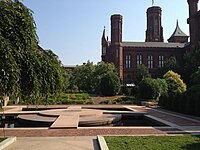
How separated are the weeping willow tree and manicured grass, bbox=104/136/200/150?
2897mm

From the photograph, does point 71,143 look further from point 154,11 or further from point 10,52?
point 154,11

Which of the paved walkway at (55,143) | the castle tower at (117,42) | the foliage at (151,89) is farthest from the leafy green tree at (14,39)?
the castle tower at (117,42)

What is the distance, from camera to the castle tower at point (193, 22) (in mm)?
64312

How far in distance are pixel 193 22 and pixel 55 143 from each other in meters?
63.2

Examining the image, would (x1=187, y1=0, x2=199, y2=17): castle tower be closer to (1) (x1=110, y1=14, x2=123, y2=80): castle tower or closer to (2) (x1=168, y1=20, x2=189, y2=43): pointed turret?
(1) (x1=110, y1=14, x2=123, y2=80): castle tower

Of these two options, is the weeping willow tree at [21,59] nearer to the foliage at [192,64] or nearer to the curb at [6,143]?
the curb at [6,143]

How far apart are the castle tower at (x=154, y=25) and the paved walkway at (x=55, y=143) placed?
84401 millimetres

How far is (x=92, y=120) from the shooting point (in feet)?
50.6

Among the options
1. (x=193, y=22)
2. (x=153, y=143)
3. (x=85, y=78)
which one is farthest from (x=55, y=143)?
(x=193, y=22)

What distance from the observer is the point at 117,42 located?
74.4 metres

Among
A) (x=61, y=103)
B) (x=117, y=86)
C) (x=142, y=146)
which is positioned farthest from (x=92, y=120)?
(x=117, y=86)

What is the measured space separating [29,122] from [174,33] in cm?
8325

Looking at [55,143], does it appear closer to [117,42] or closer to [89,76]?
[89,76]

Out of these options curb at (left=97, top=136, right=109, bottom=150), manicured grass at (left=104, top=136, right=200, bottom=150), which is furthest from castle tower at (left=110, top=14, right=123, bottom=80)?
curb at (left=97, top=136, right=109, bottom=150)
